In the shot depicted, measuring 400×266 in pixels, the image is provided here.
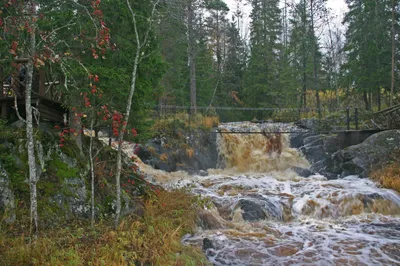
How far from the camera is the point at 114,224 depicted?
234 inches

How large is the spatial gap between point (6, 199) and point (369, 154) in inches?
526

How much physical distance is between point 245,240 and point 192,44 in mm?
15409

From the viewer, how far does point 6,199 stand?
207 inches

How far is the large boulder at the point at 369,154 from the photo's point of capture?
1293cm

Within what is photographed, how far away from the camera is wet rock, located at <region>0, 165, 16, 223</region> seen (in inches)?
202

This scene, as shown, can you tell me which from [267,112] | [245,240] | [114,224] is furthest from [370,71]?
[114,224]

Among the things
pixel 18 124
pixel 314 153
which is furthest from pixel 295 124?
pixel 18 124

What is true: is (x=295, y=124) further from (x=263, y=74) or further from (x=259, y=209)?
(x=259, y=209)

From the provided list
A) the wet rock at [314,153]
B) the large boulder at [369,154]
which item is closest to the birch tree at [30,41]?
the large boulder at [369,154]

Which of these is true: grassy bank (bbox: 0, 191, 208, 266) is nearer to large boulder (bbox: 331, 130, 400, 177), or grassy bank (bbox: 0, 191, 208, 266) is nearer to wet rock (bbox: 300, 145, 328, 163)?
large boulder (bbox: 331, 130, 400, 177)

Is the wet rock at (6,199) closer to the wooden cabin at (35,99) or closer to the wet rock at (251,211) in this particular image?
the wooden cabin at (35,99)

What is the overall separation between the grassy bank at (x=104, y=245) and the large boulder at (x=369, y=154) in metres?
9.50

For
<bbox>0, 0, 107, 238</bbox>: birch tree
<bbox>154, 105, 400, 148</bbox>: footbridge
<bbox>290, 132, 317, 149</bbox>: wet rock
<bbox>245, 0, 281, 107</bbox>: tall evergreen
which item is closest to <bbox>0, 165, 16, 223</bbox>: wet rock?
<bbox>0, 0, 107, 238</bbox>: birch tree

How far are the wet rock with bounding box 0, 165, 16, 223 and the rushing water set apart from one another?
3559mm
